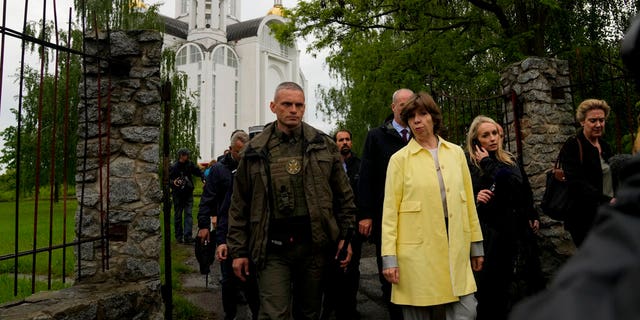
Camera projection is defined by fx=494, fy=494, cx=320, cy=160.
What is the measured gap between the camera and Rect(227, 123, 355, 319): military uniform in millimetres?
3320

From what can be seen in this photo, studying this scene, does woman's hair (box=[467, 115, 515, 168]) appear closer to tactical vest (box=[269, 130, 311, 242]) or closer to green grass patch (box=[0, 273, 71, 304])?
tactical vest (box=[269, 130, 311, 242])

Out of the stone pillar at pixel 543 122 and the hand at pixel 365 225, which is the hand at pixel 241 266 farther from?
the stone pillar at pixel 543 122


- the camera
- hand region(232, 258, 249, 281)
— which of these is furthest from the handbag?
the camera

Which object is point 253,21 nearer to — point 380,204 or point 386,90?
point 386,90

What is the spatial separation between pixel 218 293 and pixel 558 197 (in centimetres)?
420

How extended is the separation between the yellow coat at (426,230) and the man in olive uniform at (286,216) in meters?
0.52

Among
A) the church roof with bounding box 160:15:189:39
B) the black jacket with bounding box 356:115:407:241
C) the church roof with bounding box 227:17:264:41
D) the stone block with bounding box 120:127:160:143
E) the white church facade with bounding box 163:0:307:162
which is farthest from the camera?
the church roof with bounding box 227:17:264:41

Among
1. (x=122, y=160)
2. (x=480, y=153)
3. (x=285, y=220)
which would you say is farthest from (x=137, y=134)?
(x=480, y=153)

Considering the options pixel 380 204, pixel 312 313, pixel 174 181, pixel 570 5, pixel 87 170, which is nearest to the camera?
pixel 312 313

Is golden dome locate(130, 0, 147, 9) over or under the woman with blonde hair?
over

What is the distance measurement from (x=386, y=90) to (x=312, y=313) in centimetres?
998

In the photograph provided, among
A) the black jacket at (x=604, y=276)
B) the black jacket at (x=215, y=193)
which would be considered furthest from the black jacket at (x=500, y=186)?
the black jacket at (x=604, y=276)

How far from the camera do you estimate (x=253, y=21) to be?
49.9m

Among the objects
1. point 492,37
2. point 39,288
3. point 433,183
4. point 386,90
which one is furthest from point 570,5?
point 39,288
